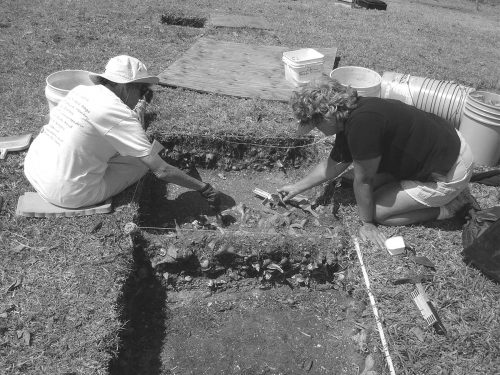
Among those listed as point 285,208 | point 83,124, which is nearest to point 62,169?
point 83,124

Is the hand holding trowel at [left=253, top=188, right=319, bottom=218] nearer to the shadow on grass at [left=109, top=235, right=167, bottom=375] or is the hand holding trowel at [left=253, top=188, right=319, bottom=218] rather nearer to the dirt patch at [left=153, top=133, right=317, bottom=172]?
the dirt patch at [left=153, top=133, right=317, bottom=172]

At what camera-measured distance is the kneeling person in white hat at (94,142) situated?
300 centimetres

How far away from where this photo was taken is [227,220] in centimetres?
400

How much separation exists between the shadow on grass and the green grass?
0.13 meters

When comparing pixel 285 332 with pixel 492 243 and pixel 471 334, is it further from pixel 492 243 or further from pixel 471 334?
pixel 492 243

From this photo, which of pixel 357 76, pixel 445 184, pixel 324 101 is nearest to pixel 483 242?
pixel 445 184

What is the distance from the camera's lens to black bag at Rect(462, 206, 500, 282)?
309cm

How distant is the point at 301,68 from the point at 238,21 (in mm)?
3662

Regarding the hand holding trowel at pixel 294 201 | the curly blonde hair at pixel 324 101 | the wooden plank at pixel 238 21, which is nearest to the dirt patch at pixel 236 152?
the hand holding trowel at pixel 294 201

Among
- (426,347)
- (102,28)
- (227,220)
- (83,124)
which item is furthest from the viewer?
(102,28)

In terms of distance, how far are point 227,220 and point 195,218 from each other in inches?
11.6

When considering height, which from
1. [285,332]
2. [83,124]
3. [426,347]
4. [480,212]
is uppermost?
[83,124]

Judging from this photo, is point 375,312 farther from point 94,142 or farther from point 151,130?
point 151,130

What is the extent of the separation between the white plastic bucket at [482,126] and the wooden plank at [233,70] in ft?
6.89
